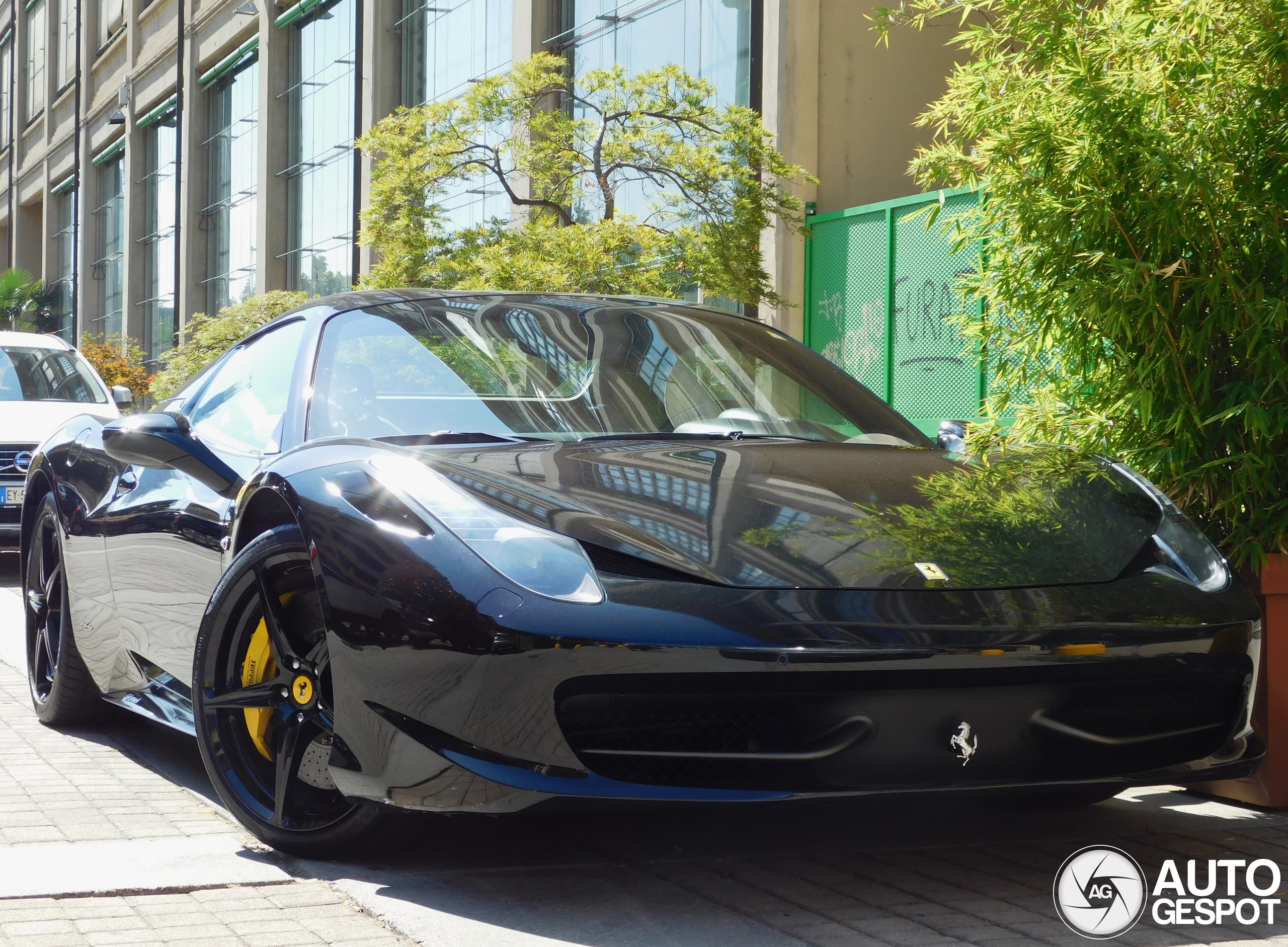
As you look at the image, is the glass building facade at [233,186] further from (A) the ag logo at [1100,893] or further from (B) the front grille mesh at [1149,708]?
(B) the front grille mesh at [1149,708]

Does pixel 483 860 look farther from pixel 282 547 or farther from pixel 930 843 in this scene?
pixel 930 843

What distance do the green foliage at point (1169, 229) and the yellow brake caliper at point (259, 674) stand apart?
2.10 m

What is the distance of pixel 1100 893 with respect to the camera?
9.66 feet

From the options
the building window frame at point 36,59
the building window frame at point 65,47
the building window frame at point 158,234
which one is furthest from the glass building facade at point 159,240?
the building window frame at point 36,59

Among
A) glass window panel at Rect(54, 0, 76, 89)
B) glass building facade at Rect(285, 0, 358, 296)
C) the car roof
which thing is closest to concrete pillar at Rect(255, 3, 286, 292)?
glass building facade at Rect(285, 0, 358, 296)

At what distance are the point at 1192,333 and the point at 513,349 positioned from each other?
1675 millimetres

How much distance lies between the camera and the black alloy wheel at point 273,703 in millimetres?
3035

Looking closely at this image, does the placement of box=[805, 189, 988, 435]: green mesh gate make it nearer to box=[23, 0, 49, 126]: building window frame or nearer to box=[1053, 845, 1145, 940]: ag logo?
box=[1053, 845, 1145, 940]: ag logo

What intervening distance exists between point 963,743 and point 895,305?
838 cm

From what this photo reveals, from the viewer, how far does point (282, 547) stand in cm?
303

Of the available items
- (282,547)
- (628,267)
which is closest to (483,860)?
(282,547)

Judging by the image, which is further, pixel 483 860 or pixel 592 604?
pixel 483 860

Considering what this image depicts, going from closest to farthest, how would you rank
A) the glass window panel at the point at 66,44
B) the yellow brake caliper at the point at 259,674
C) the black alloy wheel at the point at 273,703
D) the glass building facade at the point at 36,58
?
1. the black alloy wheel at the point at 273,703
2. the yellow brake caliper at the point at 259,674
3. the glass window panel at the point at 66,44
4. the glass building facade at the point at 36,58

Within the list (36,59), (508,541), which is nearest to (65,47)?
(36,59)
